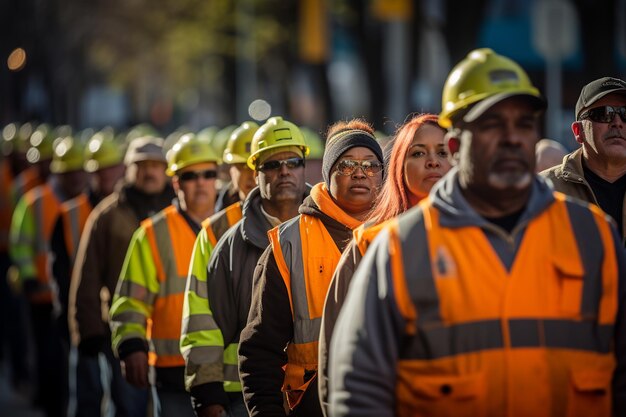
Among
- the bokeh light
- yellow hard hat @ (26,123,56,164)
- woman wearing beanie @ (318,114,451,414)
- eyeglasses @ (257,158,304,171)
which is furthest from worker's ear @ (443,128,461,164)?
the bokeh light

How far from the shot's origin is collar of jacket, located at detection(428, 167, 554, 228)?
478 cm

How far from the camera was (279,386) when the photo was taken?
6.67 m

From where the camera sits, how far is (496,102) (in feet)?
15.6

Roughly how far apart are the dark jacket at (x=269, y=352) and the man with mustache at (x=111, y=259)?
4.16m

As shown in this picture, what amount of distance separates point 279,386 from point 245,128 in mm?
3481

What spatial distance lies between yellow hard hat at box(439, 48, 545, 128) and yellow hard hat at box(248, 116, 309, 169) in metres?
3.02

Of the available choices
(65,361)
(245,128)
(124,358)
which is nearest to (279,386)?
(124,358)

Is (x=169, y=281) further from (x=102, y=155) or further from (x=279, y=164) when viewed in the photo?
(x=102, y=155)

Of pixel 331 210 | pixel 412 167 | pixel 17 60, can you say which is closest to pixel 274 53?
pixel 17 60

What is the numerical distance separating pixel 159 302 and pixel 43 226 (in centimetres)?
593

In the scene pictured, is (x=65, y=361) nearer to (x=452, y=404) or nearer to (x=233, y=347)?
(x=233, y=347)

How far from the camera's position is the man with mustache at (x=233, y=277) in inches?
298

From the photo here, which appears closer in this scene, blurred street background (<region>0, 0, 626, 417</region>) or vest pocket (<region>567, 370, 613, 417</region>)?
vest pocket (<region>567, 370, 613, 417</region>)

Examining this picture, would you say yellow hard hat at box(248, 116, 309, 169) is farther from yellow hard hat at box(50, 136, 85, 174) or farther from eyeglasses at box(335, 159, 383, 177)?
yellow hard hat at box(50, 136, 85, 174)
